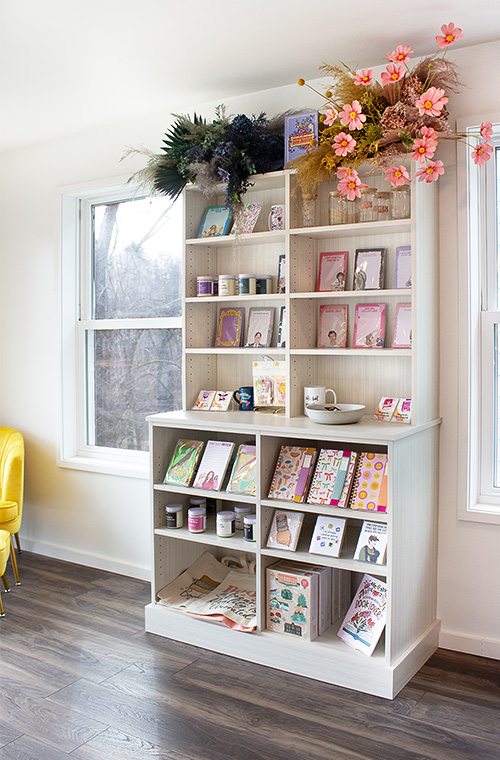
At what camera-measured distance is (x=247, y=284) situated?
2.99 m

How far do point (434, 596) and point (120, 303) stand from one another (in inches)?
92.7

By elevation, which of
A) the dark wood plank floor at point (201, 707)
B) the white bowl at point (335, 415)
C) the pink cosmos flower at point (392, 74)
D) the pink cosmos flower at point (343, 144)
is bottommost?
the dark wood plank floor at point (201, 707)

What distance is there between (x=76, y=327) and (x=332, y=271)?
184 cm

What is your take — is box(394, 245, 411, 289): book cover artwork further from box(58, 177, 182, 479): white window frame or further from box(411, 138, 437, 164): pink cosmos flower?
box(58, 177, 182, 479): white window frame

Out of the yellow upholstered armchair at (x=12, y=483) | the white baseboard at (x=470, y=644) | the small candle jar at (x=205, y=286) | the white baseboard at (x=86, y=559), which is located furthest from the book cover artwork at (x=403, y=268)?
the yellow upholstered armchair at (x=12, y=483)

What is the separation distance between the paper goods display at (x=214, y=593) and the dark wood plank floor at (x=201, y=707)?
16 centimetres

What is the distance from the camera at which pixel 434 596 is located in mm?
2764

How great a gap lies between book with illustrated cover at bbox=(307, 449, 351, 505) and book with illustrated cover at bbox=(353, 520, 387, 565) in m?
0.16

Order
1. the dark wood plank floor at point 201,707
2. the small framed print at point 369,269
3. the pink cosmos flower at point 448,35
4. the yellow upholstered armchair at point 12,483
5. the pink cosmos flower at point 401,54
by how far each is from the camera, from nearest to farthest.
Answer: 1. the dark wood plank floor at point 201,707
2. the pink cosmos flower at point 448,35
3. the pink cosmos flower at point 401,54
4. the small framed print at point 369,269
5. the yellow upholstered armchair at point 12,483

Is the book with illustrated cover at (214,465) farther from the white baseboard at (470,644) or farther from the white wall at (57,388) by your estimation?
the white baseboard at (470,644)

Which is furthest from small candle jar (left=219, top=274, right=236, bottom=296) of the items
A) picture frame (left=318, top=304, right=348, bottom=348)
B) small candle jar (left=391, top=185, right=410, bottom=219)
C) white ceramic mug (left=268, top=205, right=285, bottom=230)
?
small candle jar (left=391, top=185, right=410, bottom=219)

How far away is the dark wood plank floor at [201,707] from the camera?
2.06m

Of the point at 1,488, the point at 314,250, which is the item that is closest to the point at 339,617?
the point at 314,250

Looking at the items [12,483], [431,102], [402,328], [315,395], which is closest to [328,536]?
[315,395]
